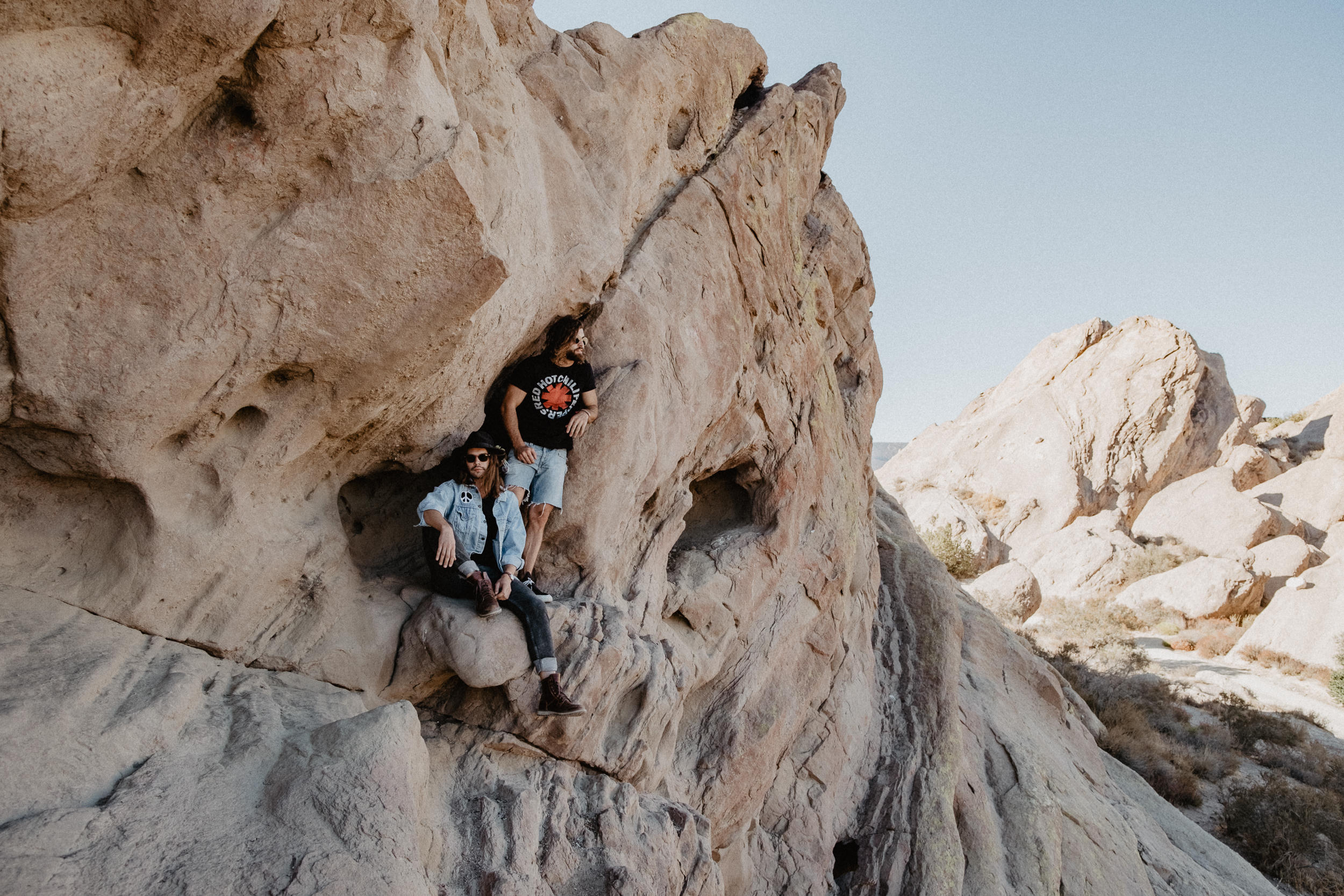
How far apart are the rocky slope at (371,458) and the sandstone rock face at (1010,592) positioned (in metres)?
13.4

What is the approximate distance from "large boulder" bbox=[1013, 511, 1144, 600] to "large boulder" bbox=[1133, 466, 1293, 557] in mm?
1861

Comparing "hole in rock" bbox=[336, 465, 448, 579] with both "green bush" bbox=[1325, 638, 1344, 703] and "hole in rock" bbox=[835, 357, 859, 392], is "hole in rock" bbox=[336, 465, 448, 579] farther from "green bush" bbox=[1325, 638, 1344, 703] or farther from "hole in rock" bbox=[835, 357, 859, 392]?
"green bush" bbox=[1325, 638, 1344, 703]

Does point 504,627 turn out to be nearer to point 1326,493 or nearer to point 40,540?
point 40,540

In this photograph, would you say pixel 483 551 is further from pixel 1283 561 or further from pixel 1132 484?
pixel 1132 484

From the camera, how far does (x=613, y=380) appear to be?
19.2 feet

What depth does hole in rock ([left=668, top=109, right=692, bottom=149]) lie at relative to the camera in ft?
24.1

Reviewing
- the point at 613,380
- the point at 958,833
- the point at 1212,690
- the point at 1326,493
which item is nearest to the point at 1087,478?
the point at 1326,493

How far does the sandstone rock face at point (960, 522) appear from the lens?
79.3ft

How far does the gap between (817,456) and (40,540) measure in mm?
6593

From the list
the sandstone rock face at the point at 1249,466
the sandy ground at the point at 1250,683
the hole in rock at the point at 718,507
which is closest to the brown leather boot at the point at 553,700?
the hole in rock at the point at 718,507

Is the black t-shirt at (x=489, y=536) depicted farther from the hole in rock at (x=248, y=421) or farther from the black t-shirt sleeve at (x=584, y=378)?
the hole in rock at (x=248, y=421)

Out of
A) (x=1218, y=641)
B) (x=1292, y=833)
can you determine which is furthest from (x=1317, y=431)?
(x=1292, y=833)

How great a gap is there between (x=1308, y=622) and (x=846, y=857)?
57.3ft

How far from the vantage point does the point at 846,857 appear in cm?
794
